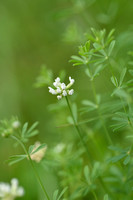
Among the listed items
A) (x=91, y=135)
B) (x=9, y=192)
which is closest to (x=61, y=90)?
(x=9, y=192)

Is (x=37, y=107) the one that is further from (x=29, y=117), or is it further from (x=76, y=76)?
(x=76, y=76)

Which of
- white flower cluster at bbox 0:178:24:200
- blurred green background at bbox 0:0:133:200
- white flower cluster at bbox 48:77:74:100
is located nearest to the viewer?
white flower cluster at bbox 48:77:74:100

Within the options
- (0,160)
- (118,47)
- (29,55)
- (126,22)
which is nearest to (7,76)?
(29,55)

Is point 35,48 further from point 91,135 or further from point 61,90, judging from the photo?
point 61,90

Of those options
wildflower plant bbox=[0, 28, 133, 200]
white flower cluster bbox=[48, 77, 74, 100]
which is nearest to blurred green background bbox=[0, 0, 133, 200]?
wildflower plant bbox=[0, 28, 133, 200]

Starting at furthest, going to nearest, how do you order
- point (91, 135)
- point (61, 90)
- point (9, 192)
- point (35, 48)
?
1. point (35, 48)
2. point (91, 135)
3. point (9, 192)
4. point (61, 90)

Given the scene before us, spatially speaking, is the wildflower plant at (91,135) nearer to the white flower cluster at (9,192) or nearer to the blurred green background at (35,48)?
the white flower cluster at (9,192)

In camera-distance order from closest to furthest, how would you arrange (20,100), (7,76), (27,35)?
(20,100), (7,76), (27,35)

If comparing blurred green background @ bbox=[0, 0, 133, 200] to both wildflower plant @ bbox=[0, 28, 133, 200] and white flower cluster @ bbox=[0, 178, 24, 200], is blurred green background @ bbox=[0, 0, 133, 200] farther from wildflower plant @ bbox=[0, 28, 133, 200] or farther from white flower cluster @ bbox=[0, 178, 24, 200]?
white flower cluster @ bbox=[0, 178, 24, 200]
